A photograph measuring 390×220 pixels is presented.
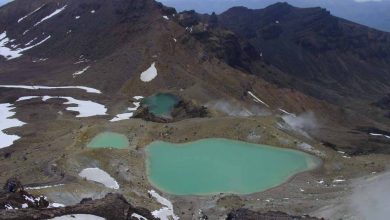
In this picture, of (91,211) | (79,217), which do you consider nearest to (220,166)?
(91,211)

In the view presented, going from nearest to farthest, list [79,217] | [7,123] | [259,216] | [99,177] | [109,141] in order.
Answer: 1. [79,217]
2. [259,216]
3. [99,177]
4. [109,141]
5. [7,123]

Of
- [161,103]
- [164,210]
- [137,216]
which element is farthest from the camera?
[161,103]

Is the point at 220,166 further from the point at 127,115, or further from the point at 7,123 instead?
the point at 7,123

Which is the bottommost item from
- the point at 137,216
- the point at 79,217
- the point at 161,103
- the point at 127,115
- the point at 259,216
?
the point at 161,103

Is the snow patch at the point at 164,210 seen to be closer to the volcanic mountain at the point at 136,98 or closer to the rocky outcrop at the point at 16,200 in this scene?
the volcanic mountain at the point at 136,98

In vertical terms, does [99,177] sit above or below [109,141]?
above

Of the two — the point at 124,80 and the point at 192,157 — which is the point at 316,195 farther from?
the point at 124,80

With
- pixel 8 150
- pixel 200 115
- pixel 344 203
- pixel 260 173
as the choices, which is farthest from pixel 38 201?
pixel 200 115

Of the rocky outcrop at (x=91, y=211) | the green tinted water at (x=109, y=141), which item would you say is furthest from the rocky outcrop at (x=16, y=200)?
the green tinted water at (x=109, y=141)
